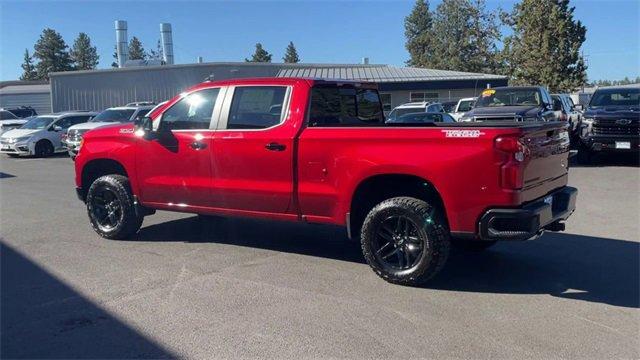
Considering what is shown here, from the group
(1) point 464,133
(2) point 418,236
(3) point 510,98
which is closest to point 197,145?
(2) point 418,236

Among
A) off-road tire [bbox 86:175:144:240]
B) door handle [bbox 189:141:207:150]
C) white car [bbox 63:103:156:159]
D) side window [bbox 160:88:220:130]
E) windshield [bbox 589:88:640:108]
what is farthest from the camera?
white car [bbox 63:103:156:159]

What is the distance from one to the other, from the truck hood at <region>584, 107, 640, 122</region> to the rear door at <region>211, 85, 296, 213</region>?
36.6ft

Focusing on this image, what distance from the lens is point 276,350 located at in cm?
425

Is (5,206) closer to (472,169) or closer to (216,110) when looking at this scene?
(216,110)

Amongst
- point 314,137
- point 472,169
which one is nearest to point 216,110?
point 314,137

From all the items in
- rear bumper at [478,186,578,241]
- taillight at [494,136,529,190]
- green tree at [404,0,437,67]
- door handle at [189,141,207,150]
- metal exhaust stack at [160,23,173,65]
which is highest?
green tree at [404,0,437,67]

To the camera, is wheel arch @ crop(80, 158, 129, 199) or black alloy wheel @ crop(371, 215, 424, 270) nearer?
black alloy wheel @ crop(371, 215, 424, 270)

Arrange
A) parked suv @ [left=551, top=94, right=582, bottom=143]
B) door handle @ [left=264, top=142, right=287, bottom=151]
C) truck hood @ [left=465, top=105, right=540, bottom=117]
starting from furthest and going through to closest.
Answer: parked suv @ [left=551, top=94, right=582, bottom=143]
truck hood @ [left=465, top=105, right=540, bottom=117]
door handle @ [left=264, top=142, right=287, bottom=151]

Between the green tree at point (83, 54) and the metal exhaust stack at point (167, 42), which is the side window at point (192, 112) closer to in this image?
the metal exhaust stack at point (167, 42)

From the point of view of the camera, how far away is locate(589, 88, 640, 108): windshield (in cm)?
1605

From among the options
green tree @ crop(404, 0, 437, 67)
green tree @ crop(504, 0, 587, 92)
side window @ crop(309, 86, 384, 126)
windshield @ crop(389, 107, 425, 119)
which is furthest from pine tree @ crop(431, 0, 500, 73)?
side window @ crop(309, 86, 384, 126)

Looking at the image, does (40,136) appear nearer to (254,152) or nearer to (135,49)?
(254,152)

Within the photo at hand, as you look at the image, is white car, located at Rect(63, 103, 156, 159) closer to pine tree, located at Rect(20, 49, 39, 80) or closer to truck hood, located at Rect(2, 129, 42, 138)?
truck hood, located at Rect(2, 129, 42, 138)

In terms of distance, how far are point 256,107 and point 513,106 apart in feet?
34.2
